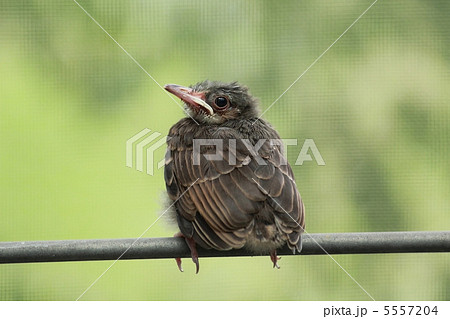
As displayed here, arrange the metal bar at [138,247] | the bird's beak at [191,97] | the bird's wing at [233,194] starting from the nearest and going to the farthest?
the metal bar at [138,247]
the bird's wing at [233,194]
the bird's beak at [191,97]

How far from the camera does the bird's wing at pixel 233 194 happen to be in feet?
9.43

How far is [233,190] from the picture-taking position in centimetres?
Answer: 293

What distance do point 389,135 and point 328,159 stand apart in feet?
1.59

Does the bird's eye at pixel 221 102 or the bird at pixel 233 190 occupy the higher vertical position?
A: the bird's eye at pixel 221 102

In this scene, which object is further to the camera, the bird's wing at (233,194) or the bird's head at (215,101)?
the bird's head at (215,101)

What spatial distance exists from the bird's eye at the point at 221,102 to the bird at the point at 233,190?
185 millimetres

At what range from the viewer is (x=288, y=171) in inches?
125

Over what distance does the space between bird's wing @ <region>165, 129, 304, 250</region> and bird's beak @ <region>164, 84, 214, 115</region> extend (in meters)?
0.39

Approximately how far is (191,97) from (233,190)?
30.9 inches

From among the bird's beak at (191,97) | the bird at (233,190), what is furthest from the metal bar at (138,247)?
the bird's beak at (191,97)

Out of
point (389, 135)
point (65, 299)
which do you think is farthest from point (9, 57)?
point (389, 135)

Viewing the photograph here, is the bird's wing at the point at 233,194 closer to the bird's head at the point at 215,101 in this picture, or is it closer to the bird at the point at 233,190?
the bird at the point at 233,190

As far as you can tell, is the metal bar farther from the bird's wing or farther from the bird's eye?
the bird's eye

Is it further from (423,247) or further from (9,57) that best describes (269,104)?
(9,57)
